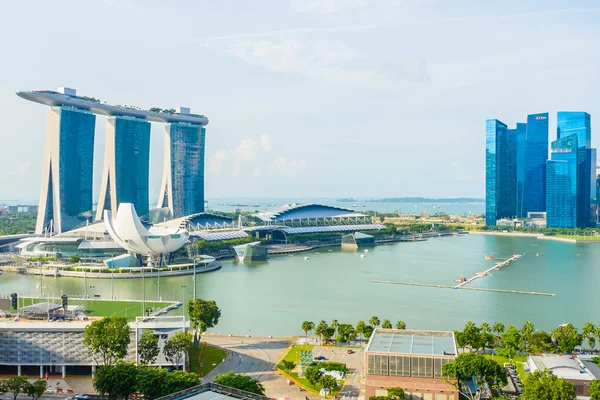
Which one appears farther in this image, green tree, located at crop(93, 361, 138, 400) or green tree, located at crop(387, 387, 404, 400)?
green tree, located at crop(93, 361, 138, 400)

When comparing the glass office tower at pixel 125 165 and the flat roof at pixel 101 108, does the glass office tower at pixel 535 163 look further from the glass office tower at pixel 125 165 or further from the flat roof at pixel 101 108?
the glass office tower at pixel 125 165

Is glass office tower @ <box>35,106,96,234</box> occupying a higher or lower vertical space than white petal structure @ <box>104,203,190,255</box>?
higher

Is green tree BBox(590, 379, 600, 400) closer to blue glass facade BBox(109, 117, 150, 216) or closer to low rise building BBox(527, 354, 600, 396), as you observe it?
low rise building BBox(527, 354, 600, 396)

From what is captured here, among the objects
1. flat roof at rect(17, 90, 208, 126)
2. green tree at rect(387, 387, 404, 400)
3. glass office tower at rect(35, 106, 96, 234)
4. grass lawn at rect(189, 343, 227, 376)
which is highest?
flat roof at rect(17, 90, 208, 126)

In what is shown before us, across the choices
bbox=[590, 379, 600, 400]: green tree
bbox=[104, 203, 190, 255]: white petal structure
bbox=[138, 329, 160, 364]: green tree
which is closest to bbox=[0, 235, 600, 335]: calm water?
bbox=[104, 203, 190, 255]: white petal structure

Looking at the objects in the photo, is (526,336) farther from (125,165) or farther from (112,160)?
(125,165)

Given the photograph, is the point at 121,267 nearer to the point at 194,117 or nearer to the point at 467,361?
the point at 467,361

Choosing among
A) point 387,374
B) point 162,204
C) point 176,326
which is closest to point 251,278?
point 176,326
